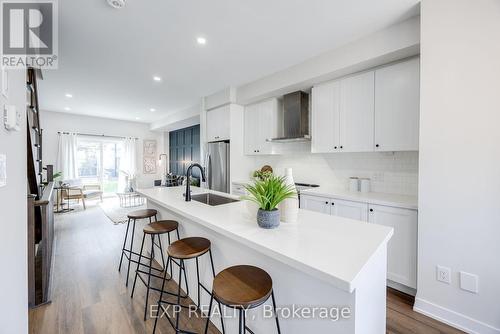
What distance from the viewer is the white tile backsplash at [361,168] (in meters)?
2.41

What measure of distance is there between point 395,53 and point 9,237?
320 centimetres

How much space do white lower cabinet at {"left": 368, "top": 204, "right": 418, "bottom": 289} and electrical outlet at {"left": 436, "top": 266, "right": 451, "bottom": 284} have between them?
219 mm

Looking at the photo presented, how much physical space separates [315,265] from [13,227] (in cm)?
147

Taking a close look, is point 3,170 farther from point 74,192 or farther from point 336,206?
point 74,192

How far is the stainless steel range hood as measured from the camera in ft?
10.2

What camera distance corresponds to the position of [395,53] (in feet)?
6.79

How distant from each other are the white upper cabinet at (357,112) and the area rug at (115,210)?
15.0ft

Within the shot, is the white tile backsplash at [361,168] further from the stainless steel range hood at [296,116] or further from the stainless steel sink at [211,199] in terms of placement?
the stainless steel sink at [211,199]

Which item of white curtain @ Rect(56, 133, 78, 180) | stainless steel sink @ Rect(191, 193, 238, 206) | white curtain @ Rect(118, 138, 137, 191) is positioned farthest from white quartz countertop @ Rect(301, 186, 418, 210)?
white curtain @ Rect(56, 133, 78, 180)

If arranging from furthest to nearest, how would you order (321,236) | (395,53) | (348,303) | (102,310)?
(395,53), (102,310), (321,236), (348,303)

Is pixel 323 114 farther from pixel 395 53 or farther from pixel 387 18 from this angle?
pixel 387 18

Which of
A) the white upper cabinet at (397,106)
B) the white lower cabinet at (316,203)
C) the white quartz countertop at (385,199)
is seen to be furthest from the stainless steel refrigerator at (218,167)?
the white upper cabinet at (397,106)

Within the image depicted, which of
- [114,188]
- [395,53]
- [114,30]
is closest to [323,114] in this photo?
[395,53]

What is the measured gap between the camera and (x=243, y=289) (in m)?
1.06
